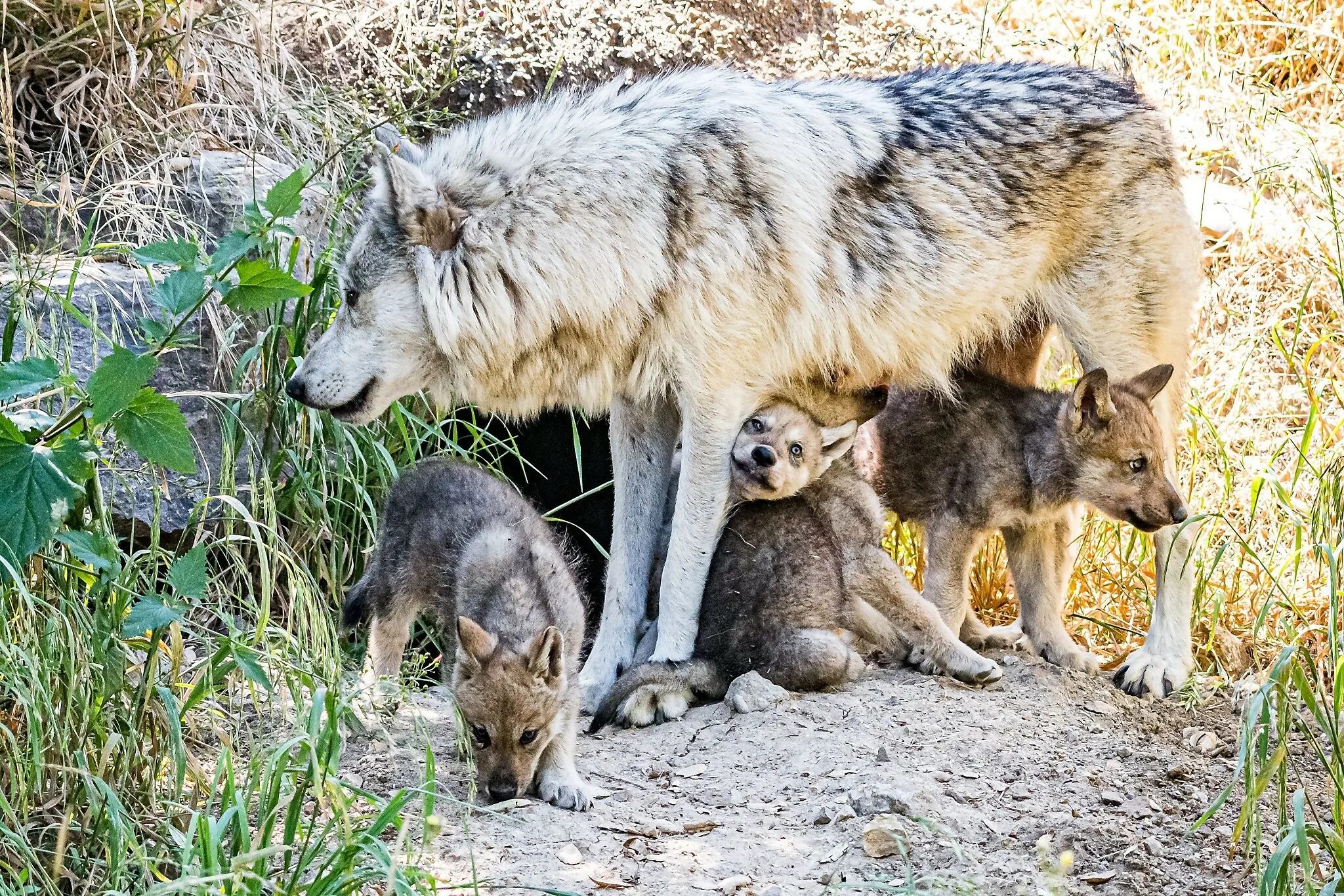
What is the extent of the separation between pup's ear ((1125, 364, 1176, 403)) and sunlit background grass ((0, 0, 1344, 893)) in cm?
54

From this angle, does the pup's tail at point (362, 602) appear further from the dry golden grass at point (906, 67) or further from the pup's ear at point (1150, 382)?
the pup's ear at point (1150, 382)

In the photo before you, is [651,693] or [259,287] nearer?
[259,287]

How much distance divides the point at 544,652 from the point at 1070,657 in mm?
2455

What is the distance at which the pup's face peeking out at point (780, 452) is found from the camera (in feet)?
16.8

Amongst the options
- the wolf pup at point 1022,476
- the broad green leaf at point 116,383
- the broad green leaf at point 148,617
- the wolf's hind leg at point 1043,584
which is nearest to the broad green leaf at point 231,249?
the broad green leaf at point 116,383

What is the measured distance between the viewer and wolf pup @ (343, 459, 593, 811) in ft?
13.1

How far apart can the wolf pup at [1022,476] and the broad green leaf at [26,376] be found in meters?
3.47

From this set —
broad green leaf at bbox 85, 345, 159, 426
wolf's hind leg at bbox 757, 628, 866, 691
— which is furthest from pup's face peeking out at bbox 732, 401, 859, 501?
broad green leaf at bbox 85, 345, 159, 426

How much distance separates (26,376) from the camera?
10.1 feet

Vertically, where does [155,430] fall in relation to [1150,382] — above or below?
below

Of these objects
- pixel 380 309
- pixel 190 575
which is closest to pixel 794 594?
pixel 380 309

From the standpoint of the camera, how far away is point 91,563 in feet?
10.6

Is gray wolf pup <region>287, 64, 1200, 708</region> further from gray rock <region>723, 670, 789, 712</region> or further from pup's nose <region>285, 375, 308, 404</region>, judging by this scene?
gray rock <region>723, 670, 789, 712</region>

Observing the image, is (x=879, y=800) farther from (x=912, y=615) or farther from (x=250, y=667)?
(x=250, y=667)
